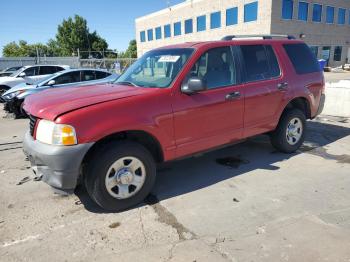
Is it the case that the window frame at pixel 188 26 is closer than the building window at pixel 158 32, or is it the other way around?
the window frame at pixel 188 26

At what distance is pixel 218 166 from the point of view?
4.93m

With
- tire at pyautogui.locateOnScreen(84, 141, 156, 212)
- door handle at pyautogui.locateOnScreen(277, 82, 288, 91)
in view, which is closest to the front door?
tire at pyautogui.locateOnScreen(84, 141, 156, 212)

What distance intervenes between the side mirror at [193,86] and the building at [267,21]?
2832 cm

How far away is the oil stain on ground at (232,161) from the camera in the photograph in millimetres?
4973

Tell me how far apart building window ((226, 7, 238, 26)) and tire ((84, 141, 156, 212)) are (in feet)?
107

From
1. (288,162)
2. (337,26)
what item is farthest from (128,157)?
(337,26)

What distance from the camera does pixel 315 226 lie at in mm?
3191

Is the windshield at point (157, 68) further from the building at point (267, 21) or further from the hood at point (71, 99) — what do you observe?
the building at point (267, 21)

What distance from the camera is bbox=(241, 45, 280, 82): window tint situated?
182 inches

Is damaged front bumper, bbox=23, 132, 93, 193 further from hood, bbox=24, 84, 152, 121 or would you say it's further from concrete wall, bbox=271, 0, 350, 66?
concrete wall, bbox=271, 0, 350, 66

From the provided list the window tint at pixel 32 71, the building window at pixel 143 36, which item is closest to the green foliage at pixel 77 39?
the building window at pixel 143 36

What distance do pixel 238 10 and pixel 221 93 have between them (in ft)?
103

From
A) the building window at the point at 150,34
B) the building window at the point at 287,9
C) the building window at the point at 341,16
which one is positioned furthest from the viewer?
the building window at the point at 150,34

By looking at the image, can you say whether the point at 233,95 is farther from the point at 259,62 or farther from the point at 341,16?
the point at 341,16
